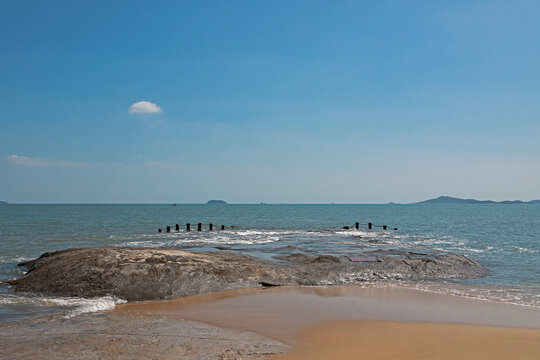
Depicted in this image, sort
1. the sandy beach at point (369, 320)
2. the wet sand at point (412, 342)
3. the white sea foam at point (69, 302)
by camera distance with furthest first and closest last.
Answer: the white sea foam at point (69, 302)
the sandy beach at point (369, 320)
the wet sand at point (412, 342)

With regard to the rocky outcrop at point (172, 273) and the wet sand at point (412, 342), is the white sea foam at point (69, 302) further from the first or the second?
the wet sand at point (412, 342)

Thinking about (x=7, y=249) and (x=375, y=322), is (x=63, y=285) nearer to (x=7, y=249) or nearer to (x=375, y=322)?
(x=375, y=322)

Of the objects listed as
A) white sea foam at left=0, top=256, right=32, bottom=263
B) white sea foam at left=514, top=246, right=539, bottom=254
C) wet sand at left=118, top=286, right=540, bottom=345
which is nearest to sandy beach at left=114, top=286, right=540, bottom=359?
wet sand at left=118, top=286, right=540, bottom=345

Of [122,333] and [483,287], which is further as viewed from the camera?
[483,287]

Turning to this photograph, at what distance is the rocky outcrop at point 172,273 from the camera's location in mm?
13180

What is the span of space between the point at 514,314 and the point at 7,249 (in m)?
33.3

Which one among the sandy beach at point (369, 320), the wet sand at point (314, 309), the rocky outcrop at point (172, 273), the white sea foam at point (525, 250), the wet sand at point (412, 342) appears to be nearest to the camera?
the wet sand at point (412, 342)

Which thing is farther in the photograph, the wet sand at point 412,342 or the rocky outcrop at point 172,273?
the rocky outcrop at point 172,273

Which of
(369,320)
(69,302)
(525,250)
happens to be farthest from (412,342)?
(525,250)

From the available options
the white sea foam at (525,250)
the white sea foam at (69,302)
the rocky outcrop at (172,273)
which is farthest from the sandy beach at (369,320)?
the white sea foam at (525,250)

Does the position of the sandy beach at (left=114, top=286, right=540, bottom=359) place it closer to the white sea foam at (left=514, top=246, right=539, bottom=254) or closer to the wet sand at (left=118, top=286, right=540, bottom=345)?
the wet sand at (left=118, top=286, right=540, bottom=345)

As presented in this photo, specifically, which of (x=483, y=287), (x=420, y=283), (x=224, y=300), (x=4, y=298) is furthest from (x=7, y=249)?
(x=483, y=287)

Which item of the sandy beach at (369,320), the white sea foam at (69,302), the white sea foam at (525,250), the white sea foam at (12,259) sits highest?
the sandy beach at (369,320)

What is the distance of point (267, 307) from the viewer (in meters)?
11.8
